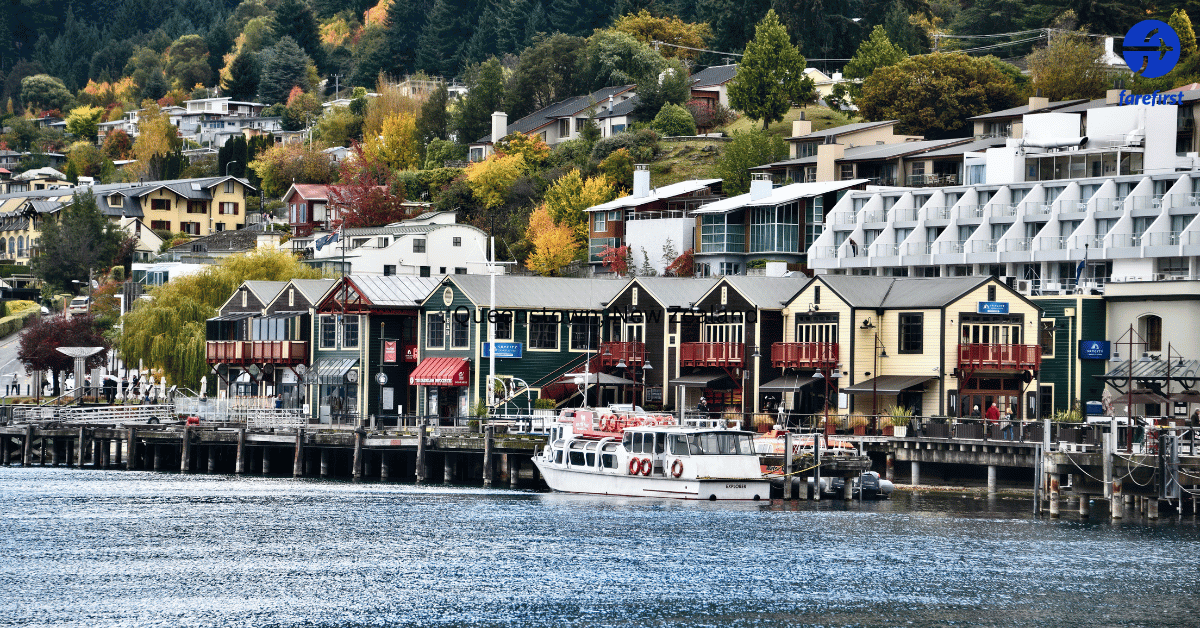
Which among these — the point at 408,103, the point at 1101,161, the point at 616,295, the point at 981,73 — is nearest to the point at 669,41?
the point at 408,103

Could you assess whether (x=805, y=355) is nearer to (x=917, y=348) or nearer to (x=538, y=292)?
(x=917, y=348)

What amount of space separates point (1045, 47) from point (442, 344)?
246 ft

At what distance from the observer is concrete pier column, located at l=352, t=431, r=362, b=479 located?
261 ft

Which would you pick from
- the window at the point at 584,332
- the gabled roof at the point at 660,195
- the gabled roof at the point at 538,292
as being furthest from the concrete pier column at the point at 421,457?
the gabled roof at the point at 660,195

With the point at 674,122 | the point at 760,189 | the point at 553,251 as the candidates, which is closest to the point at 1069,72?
the point at 674,122

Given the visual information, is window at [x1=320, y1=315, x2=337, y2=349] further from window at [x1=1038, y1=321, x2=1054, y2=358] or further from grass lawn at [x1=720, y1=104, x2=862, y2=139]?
grass lawn at [x1=720, y1=104, x2=862, y2=139]

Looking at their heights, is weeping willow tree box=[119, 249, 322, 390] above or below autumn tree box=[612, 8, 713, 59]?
below

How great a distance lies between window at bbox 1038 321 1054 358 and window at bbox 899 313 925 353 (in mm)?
7703

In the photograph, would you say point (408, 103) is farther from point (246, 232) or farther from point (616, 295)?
point (616, 295)

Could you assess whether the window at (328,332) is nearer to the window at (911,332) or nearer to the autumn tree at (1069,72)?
the window at (911,332)

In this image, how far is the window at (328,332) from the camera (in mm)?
97375

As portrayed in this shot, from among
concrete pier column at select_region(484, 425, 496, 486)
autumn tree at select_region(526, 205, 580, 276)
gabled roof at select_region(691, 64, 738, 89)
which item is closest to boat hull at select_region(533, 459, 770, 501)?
concrete pier column at select_region(484, 425, 496, 486)

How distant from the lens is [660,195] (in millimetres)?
121750

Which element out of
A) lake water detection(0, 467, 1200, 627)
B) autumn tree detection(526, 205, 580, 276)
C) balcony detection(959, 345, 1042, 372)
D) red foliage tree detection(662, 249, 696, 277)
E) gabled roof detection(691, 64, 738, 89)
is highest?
gabled roof detection(691, 64, 738, 89)
